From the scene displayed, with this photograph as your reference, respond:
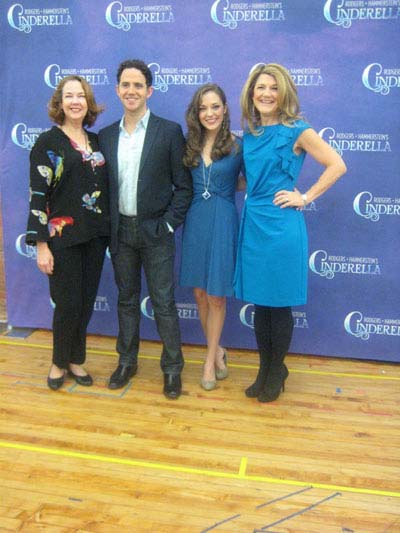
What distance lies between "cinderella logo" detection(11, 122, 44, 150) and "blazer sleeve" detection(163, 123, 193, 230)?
3.94 feet

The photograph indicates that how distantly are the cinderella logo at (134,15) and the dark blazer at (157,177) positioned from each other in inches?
34.2

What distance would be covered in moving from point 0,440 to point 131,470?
646mm

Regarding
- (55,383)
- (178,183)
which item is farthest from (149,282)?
(55,383)

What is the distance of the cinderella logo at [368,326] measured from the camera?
3084 mm

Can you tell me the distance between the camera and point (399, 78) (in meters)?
2.79

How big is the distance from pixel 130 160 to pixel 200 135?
0.36m

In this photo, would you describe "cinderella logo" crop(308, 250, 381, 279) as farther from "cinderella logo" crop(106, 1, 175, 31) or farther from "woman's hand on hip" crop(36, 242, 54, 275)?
"cinderella logo" crop(106, 1, 175, 31)

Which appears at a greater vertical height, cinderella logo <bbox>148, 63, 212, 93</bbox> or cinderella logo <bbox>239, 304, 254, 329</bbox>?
cinderella logo <bbox>148, 63, 212, 93</bbox>

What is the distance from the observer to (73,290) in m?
2.54

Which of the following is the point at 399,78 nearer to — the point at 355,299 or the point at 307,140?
the point at 307,140

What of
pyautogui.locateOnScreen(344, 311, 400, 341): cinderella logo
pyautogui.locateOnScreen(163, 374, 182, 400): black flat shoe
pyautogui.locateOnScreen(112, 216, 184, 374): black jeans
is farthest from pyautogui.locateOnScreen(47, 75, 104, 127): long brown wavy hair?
pyautogui.locateOnScreen(344, 311, 400, 341): cinderella logo

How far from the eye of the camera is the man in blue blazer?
2408 mm

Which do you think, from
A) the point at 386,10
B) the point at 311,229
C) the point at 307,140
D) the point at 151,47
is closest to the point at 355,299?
the point at 311,229

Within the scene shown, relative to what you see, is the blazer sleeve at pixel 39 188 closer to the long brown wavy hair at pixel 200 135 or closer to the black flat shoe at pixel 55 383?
the long brown wavy hair at pixel 200 135
